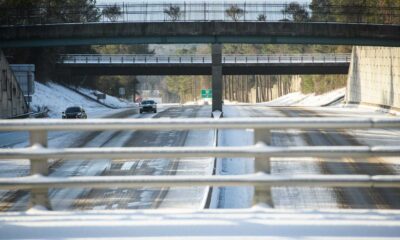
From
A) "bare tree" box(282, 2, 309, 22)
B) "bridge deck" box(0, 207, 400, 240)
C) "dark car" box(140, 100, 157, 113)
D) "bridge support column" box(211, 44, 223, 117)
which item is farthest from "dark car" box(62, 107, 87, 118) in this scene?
"bridge deck" box(0, 207, 400, 240)

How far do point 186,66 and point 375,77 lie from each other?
93.0 ft

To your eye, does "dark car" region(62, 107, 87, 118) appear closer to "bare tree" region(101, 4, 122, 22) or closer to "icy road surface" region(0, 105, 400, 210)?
"bare tree" region(101, 4, 122, 22)

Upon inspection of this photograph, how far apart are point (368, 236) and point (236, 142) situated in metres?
33.9

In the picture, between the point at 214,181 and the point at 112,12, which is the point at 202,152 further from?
the point at 112,12

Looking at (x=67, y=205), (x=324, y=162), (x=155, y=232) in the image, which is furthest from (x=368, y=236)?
(x=324, y=162)

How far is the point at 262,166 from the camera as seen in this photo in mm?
6391

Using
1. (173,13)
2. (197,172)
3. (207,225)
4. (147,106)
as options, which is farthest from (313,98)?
(207,225)

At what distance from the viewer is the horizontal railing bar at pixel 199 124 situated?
631 centimetres

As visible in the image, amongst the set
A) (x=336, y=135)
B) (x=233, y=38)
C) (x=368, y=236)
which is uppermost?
(x=233, y=38)

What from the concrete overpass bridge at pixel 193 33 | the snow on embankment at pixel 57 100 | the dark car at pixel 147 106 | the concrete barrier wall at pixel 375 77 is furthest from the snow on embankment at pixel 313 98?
the concrete overpass bridge at pixel 193 33

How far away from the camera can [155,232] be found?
6.06m

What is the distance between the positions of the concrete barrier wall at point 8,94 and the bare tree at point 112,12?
33.0 feet

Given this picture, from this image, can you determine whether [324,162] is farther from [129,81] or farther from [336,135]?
[129,81]

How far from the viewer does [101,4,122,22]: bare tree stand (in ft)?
192
